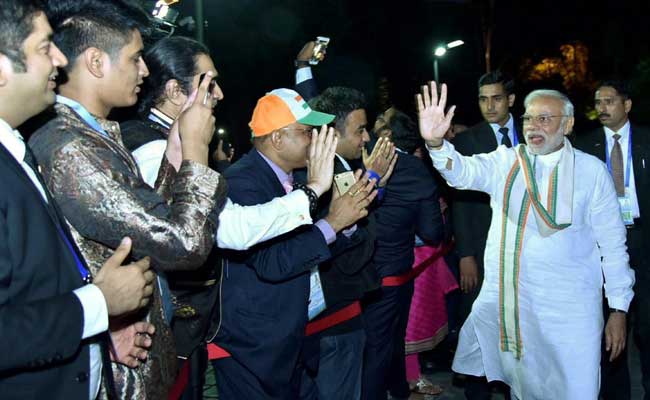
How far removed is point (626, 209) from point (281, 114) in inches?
132

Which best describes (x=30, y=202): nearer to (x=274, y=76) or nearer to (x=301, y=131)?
(x=301, y=131)

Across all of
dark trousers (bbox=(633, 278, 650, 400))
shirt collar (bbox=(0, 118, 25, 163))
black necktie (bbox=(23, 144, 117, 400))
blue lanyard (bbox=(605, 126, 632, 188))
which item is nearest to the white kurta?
dark trousers (bbox=(633, 278, 650, 400))

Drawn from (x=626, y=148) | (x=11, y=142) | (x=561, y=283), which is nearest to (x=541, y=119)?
(x=561, y=283)

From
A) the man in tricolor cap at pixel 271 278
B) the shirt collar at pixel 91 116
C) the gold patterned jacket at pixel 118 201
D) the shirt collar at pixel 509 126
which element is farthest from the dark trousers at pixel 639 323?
the shirt collar at pixel 91 116

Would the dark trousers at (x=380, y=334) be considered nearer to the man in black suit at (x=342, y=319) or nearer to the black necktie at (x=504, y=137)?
the man in black suit at (x=342, y=319)

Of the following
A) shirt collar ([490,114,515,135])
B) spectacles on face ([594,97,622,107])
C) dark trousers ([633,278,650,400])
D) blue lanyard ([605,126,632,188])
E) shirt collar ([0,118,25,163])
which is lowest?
dark trousers ([633,278,650,400])

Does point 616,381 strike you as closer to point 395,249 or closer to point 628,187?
point 628,187

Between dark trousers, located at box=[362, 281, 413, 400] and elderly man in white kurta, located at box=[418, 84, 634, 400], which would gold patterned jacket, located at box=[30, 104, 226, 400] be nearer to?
elderly man in white kurta, located at box=[418, 84, 634, 400]

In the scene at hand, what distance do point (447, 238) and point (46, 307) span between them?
218 inches

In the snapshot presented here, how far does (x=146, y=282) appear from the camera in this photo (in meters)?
2.17

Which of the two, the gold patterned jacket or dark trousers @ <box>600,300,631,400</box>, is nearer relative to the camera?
the gold patterned jacket

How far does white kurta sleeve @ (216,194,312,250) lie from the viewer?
2945 mm

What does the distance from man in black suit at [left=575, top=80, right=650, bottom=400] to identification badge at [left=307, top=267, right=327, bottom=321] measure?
93.0 inches

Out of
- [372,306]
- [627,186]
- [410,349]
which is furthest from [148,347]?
[627,186]
